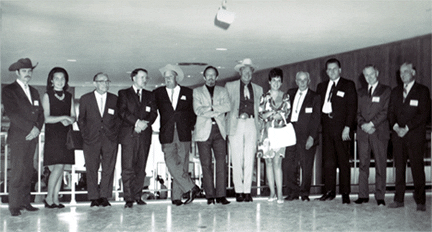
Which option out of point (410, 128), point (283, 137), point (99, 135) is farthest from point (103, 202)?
point (410, 128)

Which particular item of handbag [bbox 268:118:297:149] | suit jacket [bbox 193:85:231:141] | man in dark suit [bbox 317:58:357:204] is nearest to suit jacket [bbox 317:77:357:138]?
man in dark suit [bbox 317:58:357:204]

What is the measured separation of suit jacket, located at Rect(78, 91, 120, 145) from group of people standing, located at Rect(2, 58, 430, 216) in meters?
0.01

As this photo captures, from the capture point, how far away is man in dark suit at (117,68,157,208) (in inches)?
202

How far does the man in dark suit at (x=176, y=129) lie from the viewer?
208 inches

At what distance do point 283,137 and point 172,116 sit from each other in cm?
131

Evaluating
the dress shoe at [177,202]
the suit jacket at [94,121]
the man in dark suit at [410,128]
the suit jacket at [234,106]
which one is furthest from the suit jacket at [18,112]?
the man in dark suit at [410,128]

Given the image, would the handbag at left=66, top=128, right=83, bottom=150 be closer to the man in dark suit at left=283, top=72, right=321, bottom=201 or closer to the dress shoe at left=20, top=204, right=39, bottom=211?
the dress shoe at left=20, top=204, right=39, bottom=211

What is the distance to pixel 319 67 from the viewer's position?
41.3 feet

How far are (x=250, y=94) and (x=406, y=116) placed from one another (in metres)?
1.75

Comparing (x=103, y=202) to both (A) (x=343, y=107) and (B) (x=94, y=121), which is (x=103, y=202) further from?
(A) (x=343, y=107)

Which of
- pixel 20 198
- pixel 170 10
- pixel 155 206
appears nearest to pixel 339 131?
pixel 155 206

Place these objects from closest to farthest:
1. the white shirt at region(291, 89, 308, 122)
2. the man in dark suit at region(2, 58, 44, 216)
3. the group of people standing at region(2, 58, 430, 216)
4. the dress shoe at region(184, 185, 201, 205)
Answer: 1. the man in dark suit at region(2, 58, 44, 216)
2. the group of people standing at region(2, 58, 430, 216)
3. the dress shoe at region(184, 185, 201, 205)
4. the white shirt at region(291, 89, 308, 122)

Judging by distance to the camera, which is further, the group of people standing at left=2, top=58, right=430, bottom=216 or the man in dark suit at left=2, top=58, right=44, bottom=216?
the group of people standing at left=2, top=58, right=430, bottom=216

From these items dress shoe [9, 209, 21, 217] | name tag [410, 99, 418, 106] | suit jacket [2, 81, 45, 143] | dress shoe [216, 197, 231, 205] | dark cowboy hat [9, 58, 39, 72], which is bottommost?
dress shoe [9, 209, 21, 217]
